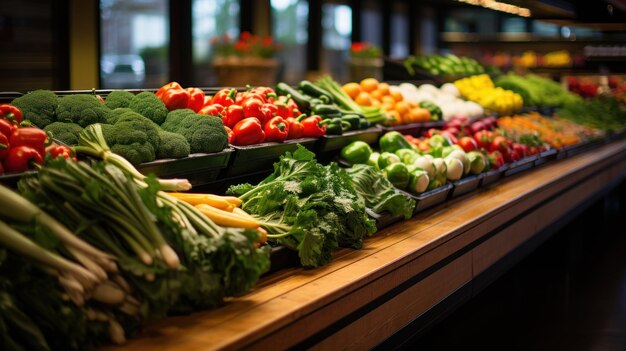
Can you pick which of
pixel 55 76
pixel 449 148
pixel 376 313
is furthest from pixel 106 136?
pixel 55 76

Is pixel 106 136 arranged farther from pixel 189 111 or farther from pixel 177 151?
pixel 189 111

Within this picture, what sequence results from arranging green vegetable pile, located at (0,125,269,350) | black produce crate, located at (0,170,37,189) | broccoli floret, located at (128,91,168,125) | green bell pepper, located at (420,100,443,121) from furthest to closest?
green bell pepper, located at (420,100,443,121), broccoli floret, located at (128,91,168,125), black produce crate, located at (0,170,37,189), green vegetable pile, located at (0,125,269,350)

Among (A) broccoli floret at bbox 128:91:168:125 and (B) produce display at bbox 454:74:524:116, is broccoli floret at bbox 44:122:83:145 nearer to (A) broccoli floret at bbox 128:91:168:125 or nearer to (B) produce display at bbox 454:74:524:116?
(A) broccoli floret at bbox 128:91:168:125

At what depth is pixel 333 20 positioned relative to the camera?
44.5ft

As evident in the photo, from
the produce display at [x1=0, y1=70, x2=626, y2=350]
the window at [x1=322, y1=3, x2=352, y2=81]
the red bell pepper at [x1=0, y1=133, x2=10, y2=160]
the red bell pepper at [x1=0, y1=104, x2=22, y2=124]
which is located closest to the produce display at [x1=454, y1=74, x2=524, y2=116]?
the produce display at [x1=0, y1=70, x2=626, y2=350]

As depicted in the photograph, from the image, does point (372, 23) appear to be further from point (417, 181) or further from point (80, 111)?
point (80, 111)

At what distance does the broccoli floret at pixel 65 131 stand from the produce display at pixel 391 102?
2.56 meters

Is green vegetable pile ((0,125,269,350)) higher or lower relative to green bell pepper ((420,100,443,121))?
lower

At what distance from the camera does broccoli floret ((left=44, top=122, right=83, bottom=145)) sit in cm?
267

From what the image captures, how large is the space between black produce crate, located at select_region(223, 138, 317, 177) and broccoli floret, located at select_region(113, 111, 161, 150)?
19.1 inches

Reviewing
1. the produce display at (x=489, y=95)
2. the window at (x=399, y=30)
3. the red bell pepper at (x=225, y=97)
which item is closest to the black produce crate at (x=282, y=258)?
the red bell pepper at (x=225, y=97)

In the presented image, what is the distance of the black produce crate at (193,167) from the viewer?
2803 millimetres

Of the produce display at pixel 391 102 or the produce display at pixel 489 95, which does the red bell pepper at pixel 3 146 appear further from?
the produce display at pixel 489 95

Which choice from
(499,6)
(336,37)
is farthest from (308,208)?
(336,37)
